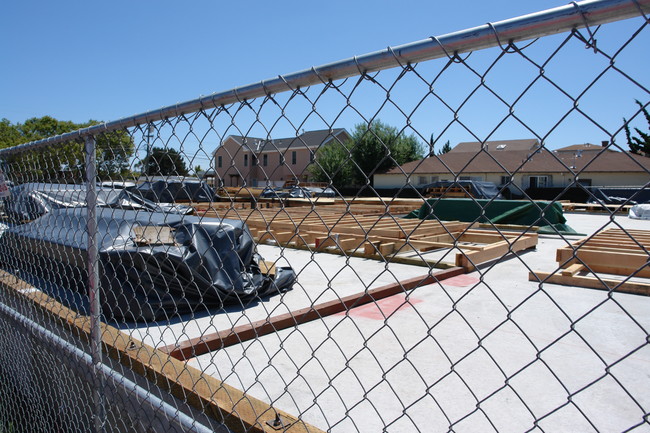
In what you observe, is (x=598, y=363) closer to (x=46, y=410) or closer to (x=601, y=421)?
(x=601, y=421)

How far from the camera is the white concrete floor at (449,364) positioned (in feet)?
6.72

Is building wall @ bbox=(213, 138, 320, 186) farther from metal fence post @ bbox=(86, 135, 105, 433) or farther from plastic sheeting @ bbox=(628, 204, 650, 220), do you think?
plastic sheeting @ bbox=(628, 204, 650, 220)

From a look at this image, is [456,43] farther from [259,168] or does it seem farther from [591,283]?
[591,283]

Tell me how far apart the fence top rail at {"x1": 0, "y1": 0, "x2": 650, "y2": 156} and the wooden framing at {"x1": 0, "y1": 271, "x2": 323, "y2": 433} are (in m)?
1.22

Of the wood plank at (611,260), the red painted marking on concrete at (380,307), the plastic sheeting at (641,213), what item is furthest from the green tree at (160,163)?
the plastic sheeting at (641,213)

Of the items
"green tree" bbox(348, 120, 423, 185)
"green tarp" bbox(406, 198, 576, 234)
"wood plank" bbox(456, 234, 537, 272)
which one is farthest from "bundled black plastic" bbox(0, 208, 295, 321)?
"green tarp" bbox(406, 198, 576, 234)

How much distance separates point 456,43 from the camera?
1.14 m

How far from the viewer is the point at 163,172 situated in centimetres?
228

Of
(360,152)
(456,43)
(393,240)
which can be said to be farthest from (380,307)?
(393,240)

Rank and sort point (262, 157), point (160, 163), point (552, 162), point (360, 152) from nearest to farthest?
point (552, 162) < point (160, 163) < point (262, 157) < point (360, 152)

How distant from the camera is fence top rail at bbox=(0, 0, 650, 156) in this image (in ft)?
3.05

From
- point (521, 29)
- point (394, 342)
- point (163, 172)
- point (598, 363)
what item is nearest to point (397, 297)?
point (394, 342)

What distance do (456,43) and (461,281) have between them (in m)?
4.57

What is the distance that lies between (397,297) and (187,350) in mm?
2387
